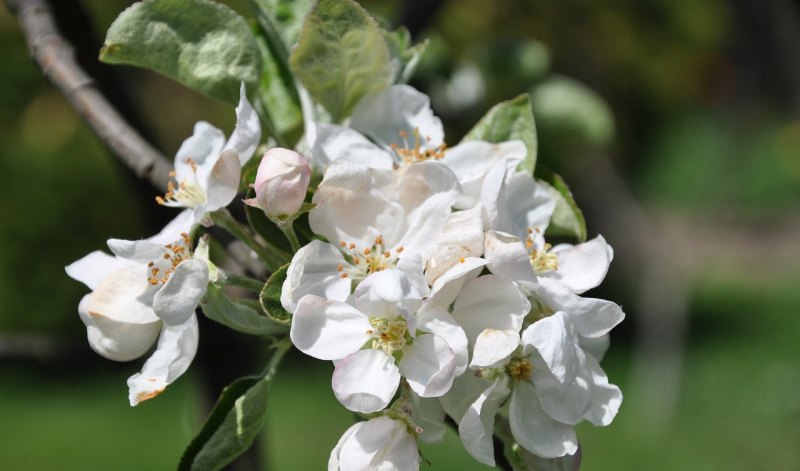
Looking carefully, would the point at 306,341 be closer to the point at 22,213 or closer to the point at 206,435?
the point at 206,435

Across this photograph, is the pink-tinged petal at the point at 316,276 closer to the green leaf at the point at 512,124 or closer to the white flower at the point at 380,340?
the white flower at the point at 380,340

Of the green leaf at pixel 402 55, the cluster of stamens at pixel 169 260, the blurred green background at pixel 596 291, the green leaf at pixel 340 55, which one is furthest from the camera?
the blurred green background at pixel 596 291

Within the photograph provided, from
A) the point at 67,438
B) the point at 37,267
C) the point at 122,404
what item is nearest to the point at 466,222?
the point at 67,438

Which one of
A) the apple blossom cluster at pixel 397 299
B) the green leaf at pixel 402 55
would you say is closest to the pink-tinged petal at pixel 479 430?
the apple blossom cluster at pixel 397 299

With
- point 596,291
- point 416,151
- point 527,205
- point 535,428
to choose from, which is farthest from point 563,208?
point 596,291

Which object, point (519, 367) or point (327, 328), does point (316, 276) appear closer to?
point (327, 328)

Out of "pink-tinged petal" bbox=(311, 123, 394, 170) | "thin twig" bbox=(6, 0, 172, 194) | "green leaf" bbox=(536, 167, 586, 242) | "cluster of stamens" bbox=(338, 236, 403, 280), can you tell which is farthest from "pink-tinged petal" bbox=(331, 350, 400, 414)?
"thin twig" bbox=(6, 0, 172, 194)

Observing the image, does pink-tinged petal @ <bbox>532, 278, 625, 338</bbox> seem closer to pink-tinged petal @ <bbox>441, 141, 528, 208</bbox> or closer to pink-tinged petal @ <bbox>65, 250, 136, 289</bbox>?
pink-tinged petal @ <bbox>441, 141, 528, 208</bbox>
